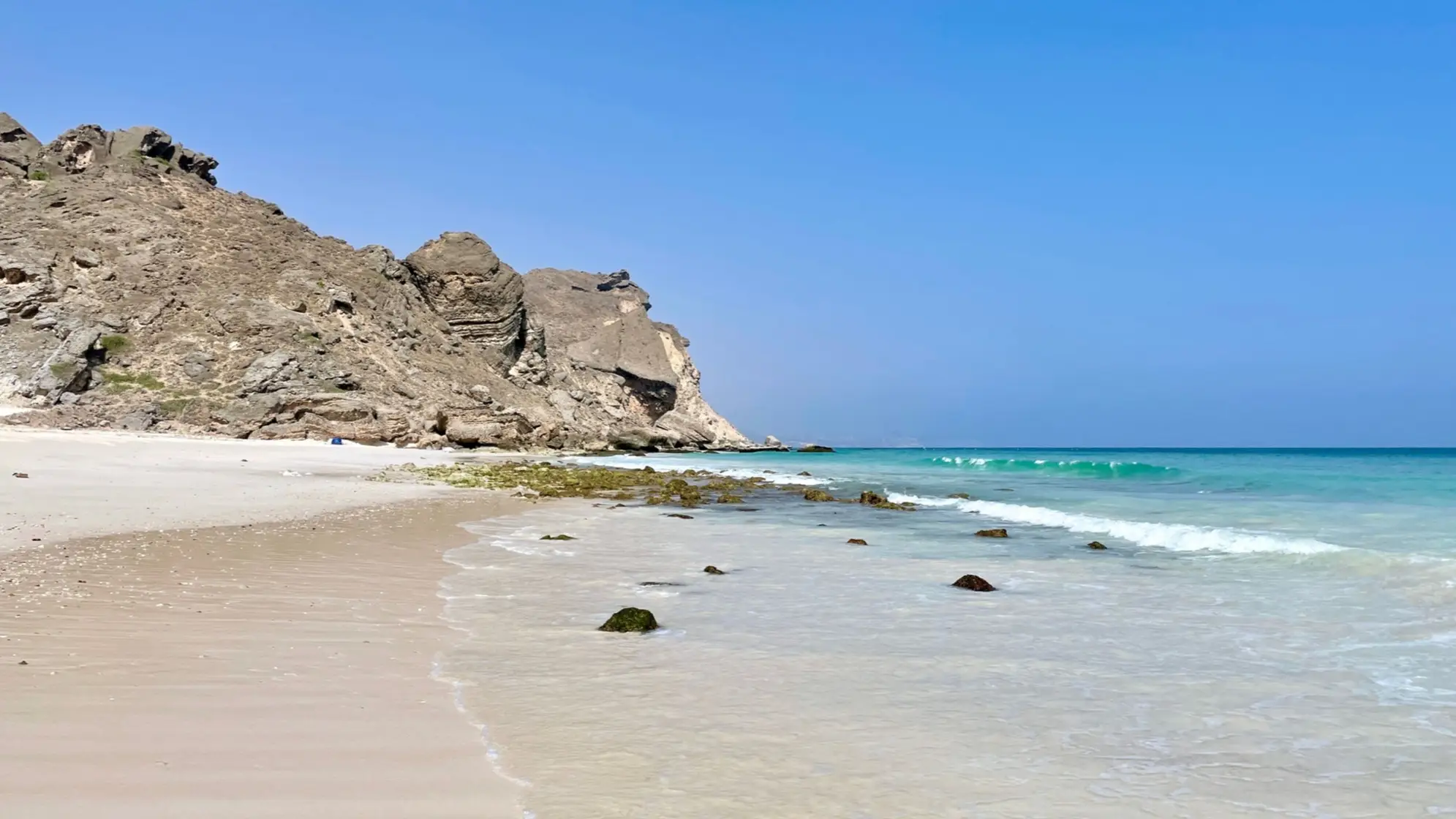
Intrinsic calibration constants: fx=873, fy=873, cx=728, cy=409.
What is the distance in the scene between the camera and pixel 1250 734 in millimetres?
4340

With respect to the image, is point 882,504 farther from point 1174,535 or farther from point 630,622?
point 630,622

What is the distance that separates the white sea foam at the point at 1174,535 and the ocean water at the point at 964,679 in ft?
0.60

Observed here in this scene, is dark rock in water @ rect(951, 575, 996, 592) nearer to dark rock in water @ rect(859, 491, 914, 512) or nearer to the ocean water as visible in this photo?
the ocean water

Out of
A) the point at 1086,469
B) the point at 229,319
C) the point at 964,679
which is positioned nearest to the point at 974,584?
the point at 964,679

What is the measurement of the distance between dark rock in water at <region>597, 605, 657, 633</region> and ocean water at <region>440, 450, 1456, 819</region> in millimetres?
128

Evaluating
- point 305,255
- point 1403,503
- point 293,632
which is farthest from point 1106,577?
point 305,255

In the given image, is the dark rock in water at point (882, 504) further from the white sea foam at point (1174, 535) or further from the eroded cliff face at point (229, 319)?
the eroded cliff face at point (229, 319)

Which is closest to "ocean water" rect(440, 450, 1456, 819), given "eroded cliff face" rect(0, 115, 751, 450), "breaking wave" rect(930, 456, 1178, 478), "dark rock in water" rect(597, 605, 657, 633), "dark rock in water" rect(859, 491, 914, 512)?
"dark rock in water" rect(597, 605, 657, 633)

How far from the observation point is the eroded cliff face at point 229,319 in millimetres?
43969

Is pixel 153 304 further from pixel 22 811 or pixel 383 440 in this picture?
pixel 22 811

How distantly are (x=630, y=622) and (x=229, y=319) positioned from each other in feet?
173

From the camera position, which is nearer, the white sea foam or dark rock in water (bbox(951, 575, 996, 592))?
dark rock in water (bbox(951, 575, 996, 592))

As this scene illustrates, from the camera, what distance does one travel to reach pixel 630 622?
650 centimetres

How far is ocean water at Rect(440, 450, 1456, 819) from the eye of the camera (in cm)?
351
